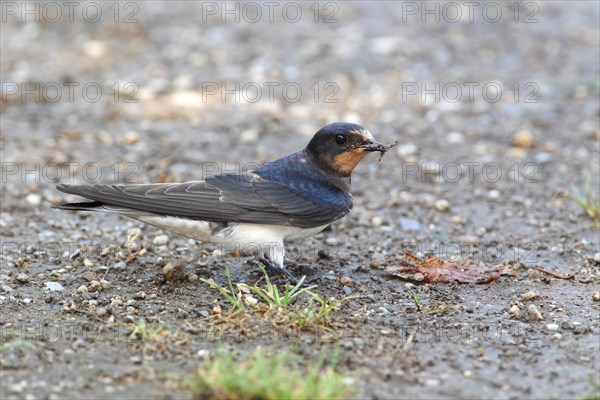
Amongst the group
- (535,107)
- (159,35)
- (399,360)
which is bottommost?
(399,360)

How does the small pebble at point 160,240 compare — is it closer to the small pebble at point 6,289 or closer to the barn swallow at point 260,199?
the barn swallow at point 260,199

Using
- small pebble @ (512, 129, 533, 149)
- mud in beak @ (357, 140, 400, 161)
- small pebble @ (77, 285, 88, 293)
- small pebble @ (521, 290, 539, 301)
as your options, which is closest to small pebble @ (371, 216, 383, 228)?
mud in beak @ (357, 140, 400, 161)

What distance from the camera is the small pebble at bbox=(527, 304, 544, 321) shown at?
5148mm

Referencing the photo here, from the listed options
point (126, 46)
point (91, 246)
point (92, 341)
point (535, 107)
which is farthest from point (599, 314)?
point (126, 46)

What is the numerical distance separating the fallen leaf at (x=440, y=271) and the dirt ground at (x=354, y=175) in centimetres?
6

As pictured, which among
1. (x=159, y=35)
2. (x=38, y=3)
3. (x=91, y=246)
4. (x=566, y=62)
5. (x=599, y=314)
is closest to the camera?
(x=599, y=314)

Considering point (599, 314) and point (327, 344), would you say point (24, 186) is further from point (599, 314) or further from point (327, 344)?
point (599, 314)

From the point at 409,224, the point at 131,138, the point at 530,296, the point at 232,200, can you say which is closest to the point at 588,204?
the point at 409,224

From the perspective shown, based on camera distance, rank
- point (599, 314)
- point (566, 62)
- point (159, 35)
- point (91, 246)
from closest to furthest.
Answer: point (599, 314) → point (91, 246) → point (566, 62) → point (159, 35)

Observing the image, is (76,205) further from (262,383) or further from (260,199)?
(262,383)

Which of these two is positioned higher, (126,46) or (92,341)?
(126,46)

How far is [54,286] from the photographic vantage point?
5.53 meters

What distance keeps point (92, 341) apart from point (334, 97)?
5342 millimetres

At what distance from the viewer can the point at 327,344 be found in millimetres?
4598
